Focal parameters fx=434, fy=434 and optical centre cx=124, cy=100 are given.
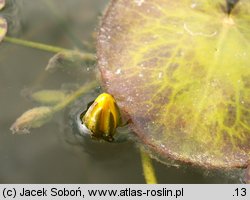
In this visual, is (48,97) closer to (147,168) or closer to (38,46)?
(38,46)

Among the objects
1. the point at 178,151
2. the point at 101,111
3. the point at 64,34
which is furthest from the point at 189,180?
the point at 64,34

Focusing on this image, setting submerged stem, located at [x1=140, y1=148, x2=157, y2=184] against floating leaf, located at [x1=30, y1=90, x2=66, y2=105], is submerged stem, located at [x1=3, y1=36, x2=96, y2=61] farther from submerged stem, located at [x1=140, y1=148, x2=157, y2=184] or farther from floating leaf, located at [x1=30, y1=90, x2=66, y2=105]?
submerged stem, located at [x1=140, y1=148, x2=157, y2=184]

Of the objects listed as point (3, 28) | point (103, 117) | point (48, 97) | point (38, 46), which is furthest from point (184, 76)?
point (3, 28)

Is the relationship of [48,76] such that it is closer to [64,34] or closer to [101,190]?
[64,34]

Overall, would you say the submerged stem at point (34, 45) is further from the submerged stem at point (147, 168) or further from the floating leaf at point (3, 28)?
the submerged stem at point (147, 168)

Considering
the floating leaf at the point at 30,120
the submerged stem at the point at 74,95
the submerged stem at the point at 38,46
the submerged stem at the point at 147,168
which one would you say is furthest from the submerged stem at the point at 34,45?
the submerged stem at the point at 147,168

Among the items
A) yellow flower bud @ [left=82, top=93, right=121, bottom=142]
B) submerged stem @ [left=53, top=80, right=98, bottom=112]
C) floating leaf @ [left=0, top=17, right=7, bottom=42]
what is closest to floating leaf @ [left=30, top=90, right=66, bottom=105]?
submerged stem @ [left=53, top=80, right=98, bottom=112]
